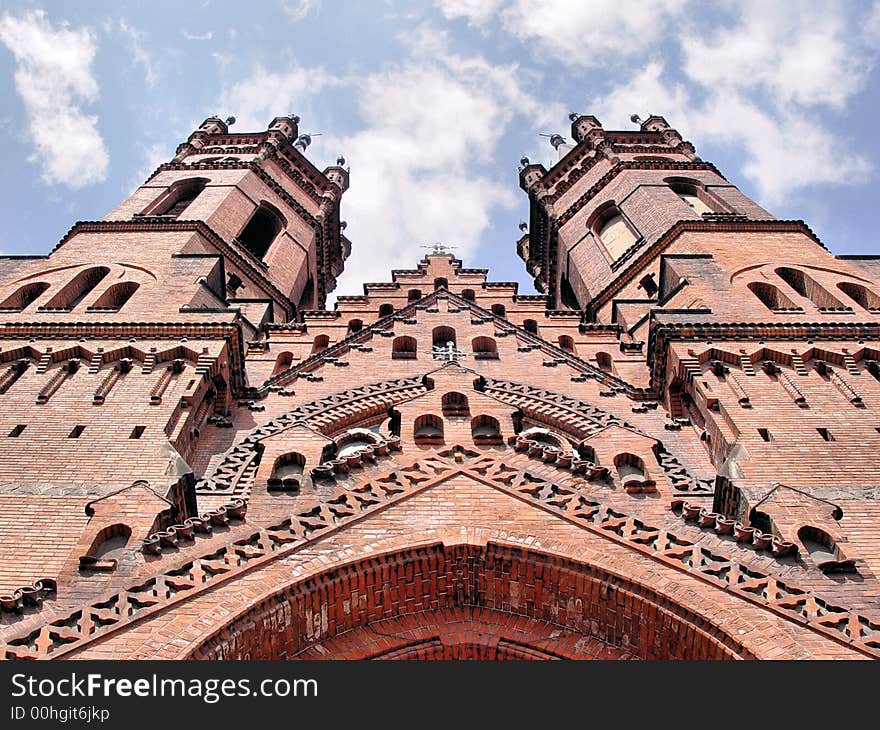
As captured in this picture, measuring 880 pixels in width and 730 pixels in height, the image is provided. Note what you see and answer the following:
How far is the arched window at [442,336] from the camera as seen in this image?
2189cm

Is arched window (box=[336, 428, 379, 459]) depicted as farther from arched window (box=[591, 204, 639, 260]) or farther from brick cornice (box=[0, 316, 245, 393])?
arched window (box=[591, 204, 639, 260])

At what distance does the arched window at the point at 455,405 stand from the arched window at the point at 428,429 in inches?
7.8

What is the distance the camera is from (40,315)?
19.9 m

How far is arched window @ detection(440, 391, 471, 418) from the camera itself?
15555 mm

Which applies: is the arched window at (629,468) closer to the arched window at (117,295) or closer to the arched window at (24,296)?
the arched window at (117,295)

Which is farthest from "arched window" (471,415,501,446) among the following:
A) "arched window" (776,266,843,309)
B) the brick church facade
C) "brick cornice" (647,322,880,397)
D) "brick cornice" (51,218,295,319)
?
"brick cornice" (51,218,295,319)

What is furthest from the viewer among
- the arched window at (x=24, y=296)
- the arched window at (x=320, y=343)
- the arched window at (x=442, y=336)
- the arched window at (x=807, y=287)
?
the arched window at (x=320, y=343)

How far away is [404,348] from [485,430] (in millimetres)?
6138

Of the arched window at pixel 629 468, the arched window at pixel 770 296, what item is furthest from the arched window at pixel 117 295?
the arched window at pixel 770 296

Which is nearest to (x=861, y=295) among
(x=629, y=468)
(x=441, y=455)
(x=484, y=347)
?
(x=484, y=347)

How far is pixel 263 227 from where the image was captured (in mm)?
34156

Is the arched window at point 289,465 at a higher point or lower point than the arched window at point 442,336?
lower

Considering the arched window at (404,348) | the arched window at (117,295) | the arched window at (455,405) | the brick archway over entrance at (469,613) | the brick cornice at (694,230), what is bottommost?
the brick archway over entrance at (469,613)

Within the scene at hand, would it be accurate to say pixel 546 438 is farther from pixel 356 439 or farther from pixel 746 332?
pixel 746 332
